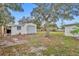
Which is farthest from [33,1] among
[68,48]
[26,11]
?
[68,48]

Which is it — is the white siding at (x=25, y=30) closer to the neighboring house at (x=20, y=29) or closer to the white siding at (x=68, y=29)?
the neighboring house at (x=20, y=29)

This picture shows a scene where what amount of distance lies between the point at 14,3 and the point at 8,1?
59 mm

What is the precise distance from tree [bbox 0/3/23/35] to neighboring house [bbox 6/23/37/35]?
0.19 ft

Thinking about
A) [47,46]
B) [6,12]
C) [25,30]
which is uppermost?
[6,12]

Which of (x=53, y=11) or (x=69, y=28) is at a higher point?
(x=53, y=11)

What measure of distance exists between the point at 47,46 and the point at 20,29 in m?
0.30

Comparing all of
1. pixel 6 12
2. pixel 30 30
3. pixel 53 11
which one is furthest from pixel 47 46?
pixel 6 12

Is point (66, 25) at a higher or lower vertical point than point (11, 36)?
higher

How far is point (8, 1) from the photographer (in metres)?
1.74

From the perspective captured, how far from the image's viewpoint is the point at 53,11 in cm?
174

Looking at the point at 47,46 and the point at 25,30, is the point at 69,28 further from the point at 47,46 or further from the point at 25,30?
the point at 25,30

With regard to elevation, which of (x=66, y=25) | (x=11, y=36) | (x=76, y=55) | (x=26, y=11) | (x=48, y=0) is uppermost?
(x=48, y=0)

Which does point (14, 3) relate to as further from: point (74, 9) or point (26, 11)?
point (74, 9)

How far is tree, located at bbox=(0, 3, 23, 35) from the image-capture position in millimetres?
1736
